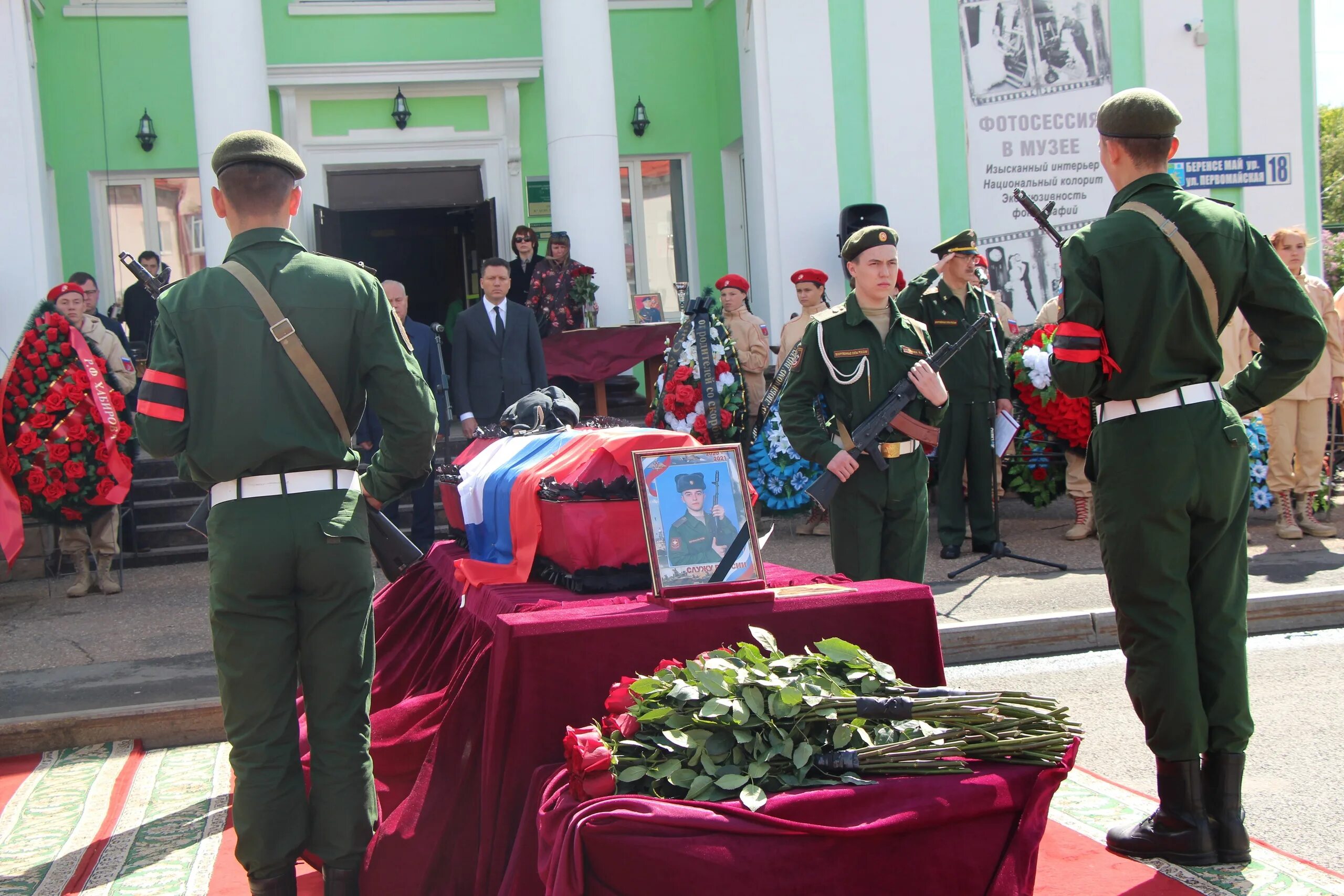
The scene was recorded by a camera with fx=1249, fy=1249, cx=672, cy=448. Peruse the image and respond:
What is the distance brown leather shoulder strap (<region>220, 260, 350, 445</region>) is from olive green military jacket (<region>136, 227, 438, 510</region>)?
0.6 inches

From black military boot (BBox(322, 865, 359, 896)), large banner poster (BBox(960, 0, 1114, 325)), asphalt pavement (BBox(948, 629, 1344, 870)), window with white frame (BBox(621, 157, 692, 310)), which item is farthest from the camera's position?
window with white frame (BBox(621, 157, 692, 310))

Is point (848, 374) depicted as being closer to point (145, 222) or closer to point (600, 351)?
point (600, 351)

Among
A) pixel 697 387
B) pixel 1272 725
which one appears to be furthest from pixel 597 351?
pixel 1272 725

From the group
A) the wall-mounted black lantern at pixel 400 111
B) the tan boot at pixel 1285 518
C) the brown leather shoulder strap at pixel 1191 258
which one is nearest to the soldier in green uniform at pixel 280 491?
the brown leather shoulder strap at pixel 1191 258

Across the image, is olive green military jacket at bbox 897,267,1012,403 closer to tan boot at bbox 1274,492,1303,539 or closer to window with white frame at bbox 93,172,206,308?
tan boot at bbox 1274,492,1303,539

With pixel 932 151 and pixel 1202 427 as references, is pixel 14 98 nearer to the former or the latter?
pixel 932 151

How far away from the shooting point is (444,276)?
18203 millimetres

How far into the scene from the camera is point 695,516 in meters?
3.86

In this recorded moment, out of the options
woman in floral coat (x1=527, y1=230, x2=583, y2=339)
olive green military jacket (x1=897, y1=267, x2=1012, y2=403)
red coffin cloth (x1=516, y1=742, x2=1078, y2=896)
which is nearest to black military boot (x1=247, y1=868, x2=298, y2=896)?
red coffin cloth (x1=516, y1=742, x2=1078, y2=896)

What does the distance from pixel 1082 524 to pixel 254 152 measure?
7.79 metres

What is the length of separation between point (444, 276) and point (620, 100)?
4.10 m

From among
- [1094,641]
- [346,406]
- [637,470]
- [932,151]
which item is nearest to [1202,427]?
[637,470]

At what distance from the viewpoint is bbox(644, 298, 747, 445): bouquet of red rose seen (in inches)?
408

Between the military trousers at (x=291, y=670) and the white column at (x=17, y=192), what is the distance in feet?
33.9
